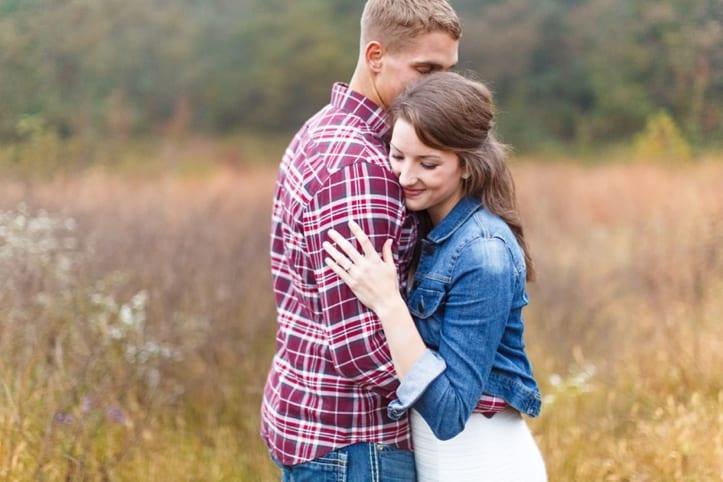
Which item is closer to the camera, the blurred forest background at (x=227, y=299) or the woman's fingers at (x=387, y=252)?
the woman's fingers at (x=387, y=252)

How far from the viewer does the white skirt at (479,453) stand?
1.89 meters

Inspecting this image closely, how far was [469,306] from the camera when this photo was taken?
1770 mm

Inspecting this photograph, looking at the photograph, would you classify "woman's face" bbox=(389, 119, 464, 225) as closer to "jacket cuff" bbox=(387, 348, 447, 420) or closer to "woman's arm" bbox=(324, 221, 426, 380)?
"woman's arm" bbox=(324, 221, 426, 380)

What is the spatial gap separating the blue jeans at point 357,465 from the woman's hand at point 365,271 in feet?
1.20

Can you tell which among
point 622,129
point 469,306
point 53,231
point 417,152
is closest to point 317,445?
point 469,306

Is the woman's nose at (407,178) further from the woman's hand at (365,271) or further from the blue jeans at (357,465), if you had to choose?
the blue jeans at (357,465)

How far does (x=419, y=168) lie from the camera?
182cm

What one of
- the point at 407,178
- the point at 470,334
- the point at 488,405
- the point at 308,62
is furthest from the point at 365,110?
the point at 308,62

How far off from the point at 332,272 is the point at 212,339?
3025 mm

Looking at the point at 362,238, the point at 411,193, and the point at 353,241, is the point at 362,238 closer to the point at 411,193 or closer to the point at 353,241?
the point at 353,241

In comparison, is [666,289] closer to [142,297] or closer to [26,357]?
[142,297]

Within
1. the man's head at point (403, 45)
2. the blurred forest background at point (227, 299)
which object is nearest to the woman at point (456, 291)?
the man's head at point (403, 45)

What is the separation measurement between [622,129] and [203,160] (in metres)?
9.86

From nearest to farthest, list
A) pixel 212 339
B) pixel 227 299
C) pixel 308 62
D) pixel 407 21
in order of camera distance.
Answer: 1. pixel 407 21
2. pixel 212 339
3. pixel 227 299
4. pixel 308 62
